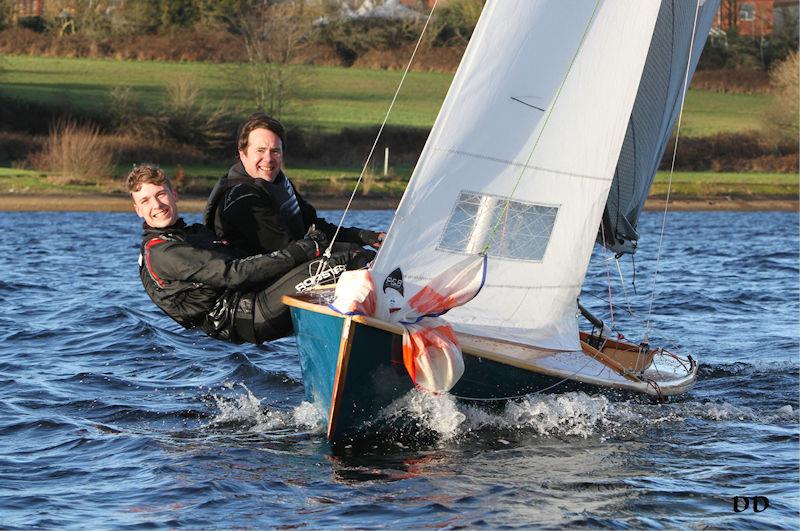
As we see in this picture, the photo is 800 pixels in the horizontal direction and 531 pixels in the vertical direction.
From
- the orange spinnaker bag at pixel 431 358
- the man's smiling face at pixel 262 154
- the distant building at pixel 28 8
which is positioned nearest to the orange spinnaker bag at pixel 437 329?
the orange spinnaker bag at pixel 431 358

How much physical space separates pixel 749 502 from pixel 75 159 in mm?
31510

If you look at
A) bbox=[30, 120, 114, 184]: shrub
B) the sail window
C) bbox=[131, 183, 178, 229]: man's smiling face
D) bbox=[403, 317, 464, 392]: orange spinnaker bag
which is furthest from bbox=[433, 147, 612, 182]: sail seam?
bbox=[30, 120, 114, 184]: shrub

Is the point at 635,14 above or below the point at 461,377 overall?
above

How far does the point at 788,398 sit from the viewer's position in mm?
9797

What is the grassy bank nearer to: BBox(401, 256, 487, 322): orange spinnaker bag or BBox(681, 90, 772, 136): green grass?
BBox(681, 90, 772, 136): green grass

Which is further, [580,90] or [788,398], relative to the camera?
[788,398]

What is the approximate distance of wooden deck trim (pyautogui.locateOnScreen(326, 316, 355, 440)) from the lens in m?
7.05

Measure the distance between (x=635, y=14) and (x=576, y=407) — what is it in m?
2.81

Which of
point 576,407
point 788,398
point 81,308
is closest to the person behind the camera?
point 576,407

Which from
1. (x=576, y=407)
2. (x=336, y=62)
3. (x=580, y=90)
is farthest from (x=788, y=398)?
(x=336, y=62)

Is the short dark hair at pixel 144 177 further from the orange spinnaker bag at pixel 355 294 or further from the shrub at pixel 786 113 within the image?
the shrub at pixel 786 113

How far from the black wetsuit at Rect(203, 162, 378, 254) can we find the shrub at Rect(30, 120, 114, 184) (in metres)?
27.9

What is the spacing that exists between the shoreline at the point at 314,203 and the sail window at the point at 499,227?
25.1 m

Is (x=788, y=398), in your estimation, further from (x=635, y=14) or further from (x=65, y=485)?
(x=65, y=485)
